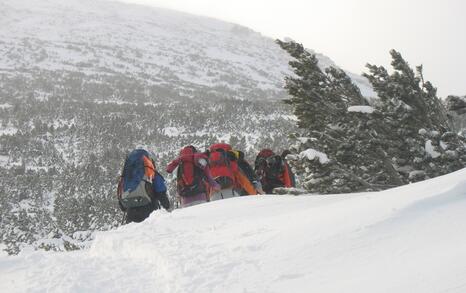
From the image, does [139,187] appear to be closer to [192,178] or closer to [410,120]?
[192,178]

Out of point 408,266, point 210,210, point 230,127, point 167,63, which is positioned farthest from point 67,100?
point 408,266

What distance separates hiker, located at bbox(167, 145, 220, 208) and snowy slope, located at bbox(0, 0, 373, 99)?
39.6m

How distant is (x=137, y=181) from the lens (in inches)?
227

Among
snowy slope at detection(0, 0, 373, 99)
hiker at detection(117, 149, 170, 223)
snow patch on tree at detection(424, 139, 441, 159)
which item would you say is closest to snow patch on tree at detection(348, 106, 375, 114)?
snow patch on tree at detection(424, 139, 441, 159)

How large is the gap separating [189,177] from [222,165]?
0.50 meters

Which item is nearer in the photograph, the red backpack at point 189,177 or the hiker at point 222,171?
the red backpack at point 189,177

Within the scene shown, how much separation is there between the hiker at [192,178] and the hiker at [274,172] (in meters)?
1.32

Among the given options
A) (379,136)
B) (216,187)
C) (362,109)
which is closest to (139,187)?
(216,187)

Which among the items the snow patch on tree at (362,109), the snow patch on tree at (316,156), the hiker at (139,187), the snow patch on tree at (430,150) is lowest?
the hiker at (139,187)

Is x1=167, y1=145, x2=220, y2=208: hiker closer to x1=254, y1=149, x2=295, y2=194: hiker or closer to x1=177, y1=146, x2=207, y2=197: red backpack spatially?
x1=177, y1=146, x2=207, y2=197: red backpack

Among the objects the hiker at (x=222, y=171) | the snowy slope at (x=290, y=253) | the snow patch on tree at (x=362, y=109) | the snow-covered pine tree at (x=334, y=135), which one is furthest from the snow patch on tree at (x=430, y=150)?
the hiker at (x=222, y=171)

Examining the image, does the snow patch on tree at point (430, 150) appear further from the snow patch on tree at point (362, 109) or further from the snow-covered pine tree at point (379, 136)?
the snow patch on tree at point (362, 109)

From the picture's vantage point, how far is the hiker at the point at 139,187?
19.0 ft

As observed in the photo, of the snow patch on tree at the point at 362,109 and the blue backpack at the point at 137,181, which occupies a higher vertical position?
the snow patch on tree at the point at 362,109
